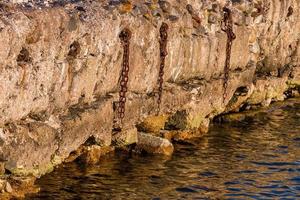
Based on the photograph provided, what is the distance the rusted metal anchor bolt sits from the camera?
57.7ft

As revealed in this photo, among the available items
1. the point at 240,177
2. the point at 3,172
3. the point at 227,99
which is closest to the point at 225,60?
the point at 227,99

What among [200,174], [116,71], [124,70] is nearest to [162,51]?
[124,70]

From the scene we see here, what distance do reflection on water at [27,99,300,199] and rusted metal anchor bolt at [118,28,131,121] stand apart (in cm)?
133

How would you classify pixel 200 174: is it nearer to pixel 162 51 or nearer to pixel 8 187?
pixel 162 51

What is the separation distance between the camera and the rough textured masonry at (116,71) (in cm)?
1423

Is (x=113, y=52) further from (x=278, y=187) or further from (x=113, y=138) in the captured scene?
(x=278, y=187)

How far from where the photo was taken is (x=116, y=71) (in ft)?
58.2

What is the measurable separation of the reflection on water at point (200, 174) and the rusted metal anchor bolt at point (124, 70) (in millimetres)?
1330

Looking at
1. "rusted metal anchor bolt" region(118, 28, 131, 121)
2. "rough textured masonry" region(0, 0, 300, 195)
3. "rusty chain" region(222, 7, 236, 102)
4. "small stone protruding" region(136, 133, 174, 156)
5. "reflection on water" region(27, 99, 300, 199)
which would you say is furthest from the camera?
"rusty chain" region(222, 7, 236, 102)

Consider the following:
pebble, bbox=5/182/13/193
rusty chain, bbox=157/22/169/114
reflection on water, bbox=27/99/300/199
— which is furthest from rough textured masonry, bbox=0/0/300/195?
reflection on water, bbox=27/99/300/199

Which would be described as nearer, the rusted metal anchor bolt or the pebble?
the pebble

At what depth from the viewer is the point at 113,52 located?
17344 millimetres

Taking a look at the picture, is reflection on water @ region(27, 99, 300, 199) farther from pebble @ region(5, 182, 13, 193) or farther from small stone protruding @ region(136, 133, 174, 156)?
pebble @ region(5, 182, 13, 193)

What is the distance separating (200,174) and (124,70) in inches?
114
